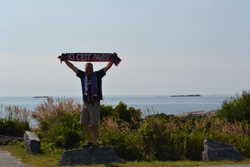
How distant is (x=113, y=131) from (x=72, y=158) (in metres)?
1.99

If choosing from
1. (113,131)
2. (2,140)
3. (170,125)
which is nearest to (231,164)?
(170,125)

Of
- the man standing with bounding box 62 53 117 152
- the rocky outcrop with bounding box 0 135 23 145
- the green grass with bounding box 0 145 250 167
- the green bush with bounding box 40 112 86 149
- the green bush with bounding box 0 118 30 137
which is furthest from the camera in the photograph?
the green bush with bounding box 0 118 30 137

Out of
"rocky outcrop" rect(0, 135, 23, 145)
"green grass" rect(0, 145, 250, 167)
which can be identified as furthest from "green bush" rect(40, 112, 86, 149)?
"rocky outcrop" rect(0, 135, 23, 145)

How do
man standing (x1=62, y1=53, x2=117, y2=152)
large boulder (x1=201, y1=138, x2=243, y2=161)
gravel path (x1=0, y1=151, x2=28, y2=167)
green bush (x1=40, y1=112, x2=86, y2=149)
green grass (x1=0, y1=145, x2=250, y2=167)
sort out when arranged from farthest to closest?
green bush (x1=40, y1=112, x2=86, y2=149) < large boulder (x1=201, y1=138, x2=243, y2=161) < gravel path (x1=0, y1=151, x2=28, y2=167) < man standing (x1=62, y1=53, x2=117, y2=152) < green grass (x1=0, y1=145, x2=250, y2=167)

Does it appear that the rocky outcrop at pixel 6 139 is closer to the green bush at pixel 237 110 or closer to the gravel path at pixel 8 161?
the gravel path at pixel 8 161

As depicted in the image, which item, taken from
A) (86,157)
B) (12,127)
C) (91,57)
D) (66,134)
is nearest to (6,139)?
(12,127)

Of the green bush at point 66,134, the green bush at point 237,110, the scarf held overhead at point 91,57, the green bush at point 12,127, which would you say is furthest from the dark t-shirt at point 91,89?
the green bush at point 12,127

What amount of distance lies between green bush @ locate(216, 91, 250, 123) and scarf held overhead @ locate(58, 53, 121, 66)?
19.4 ft

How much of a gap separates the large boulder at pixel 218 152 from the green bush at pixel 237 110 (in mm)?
3298

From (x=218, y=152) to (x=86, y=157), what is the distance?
387 cm

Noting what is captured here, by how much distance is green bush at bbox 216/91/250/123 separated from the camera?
38.6 ft

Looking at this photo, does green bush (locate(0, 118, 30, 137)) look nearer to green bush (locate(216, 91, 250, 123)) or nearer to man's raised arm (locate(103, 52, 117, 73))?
man's raised arm (locate(103, 52, 117, 73))

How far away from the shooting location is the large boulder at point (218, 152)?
8.21 meters

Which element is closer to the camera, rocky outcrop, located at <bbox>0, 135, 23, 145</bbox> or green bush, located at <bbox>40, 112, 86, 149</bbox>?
green bush, located at <bbox>40, 112, 86, 149</bbox>
